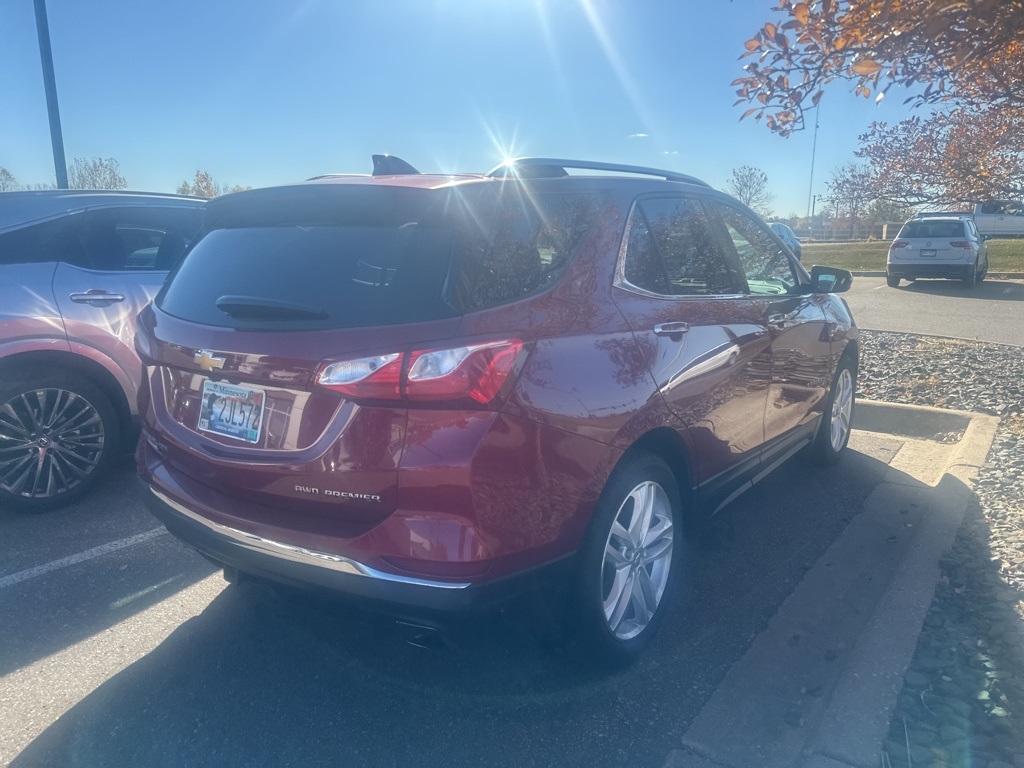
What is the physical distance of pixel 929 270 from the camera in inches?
770

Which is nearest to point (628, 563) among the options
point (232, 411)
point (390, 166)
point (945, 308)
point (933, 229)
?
point (232, 411)

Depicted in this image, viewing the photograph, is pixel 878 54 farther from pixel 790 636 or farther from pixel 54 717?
pixel 54 717

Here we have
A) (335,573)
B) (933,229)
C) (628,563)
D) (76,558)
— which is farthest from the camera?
(933,229)

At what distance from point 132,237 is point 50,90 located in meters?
6.61

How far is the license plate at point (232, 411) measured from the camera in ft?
8.68

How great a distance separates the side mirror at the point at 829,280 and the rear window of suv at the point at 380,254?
7.79ft

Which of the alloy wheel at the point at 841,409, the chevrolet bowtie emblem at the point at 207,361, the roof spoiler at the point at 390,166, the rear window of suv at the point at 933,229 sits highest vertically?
the roof spoiler at the point at 390,166

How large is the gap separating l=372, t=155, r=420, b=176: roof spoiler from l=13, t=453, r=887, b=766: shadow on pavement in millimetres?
1899

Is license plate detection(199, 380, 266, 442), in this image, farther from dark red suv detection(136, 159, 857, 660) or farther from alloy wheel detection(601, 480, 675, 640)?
alloy wheel detection(601, 480, 675, 640)

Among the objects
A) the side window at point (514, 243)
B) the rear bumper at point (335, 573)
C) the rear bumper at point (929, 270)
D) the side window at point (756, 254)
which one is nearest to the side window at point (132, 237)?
the rear bumper at point (335, 573)

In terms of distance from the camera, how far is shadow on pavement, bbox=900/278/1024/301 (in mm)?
17531

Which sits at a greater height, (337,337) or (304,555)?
(337,337)

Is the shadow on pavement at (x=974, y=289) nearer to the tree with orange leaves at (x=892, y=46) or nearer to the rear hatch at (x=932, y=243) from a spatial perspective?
the rear hatch at (x=932, y=243)

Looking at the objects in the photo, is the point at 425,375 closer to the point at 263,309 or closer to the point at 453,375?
the point at 453,375
